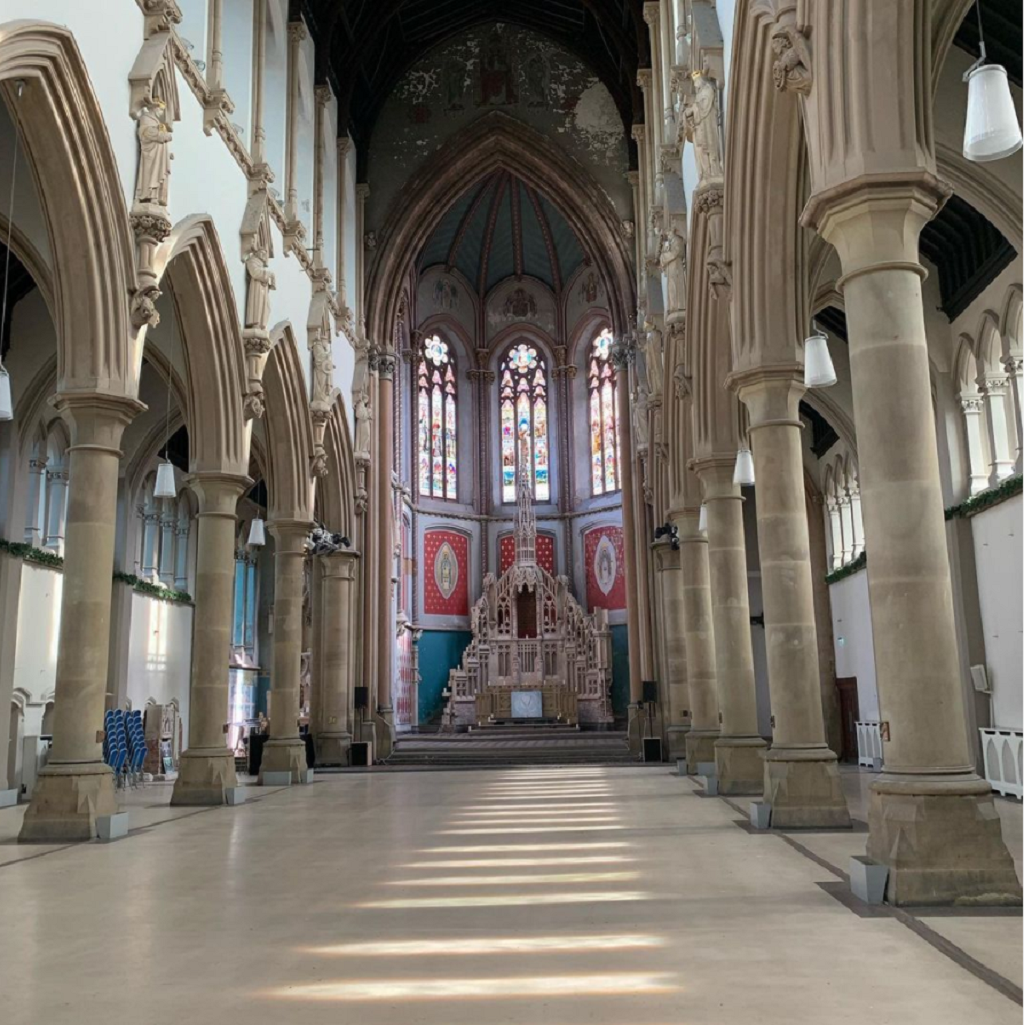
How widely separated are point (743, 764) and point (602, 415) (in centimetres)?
2546

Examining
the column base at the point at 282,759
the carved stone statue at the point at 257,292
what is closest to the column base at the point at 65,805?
the column base at the point at 282,759

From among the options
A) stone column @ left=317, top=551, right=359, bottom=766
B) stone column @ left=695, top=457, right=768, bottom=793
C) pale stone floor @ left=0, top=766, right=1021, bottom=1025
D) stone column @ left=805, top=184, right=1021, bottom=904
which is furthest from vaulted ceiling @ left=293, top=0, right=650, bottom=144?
pale stone floor @ left=0, top=766, right=1021, bottom=1025

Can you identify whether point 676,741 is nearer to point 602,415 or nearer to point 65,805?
point 65,805

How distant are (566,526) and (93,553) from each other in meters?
27.2

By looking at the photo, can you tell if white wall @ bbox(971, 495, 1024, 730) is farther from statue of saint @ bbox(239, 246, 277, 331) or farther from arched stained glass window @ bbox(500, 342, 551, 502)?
arched stained glass window @ bbox(500, 342, 551, 502)

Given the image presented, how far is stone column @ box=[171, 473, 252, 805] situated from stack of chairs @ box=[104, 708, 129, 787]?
11.4ft

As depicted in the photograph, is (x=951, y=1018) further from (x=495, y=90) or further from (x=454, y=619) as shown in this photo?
(x=454, y=619)

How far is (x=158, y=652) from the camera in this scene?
24.9 meters

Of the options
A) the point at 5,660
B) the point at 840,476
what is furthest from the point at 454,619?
the point at 5,660

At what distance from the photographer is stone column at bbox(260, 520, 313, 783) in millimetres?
18094

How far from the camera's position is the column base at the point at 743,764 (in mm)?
13461

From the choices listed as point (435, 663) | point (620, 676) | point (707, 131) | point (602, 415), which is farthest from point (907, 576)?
point (602, 415)

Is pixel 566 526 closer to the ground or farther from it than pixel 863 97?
farther from it

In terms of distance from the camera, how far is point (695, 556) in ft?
59.6
